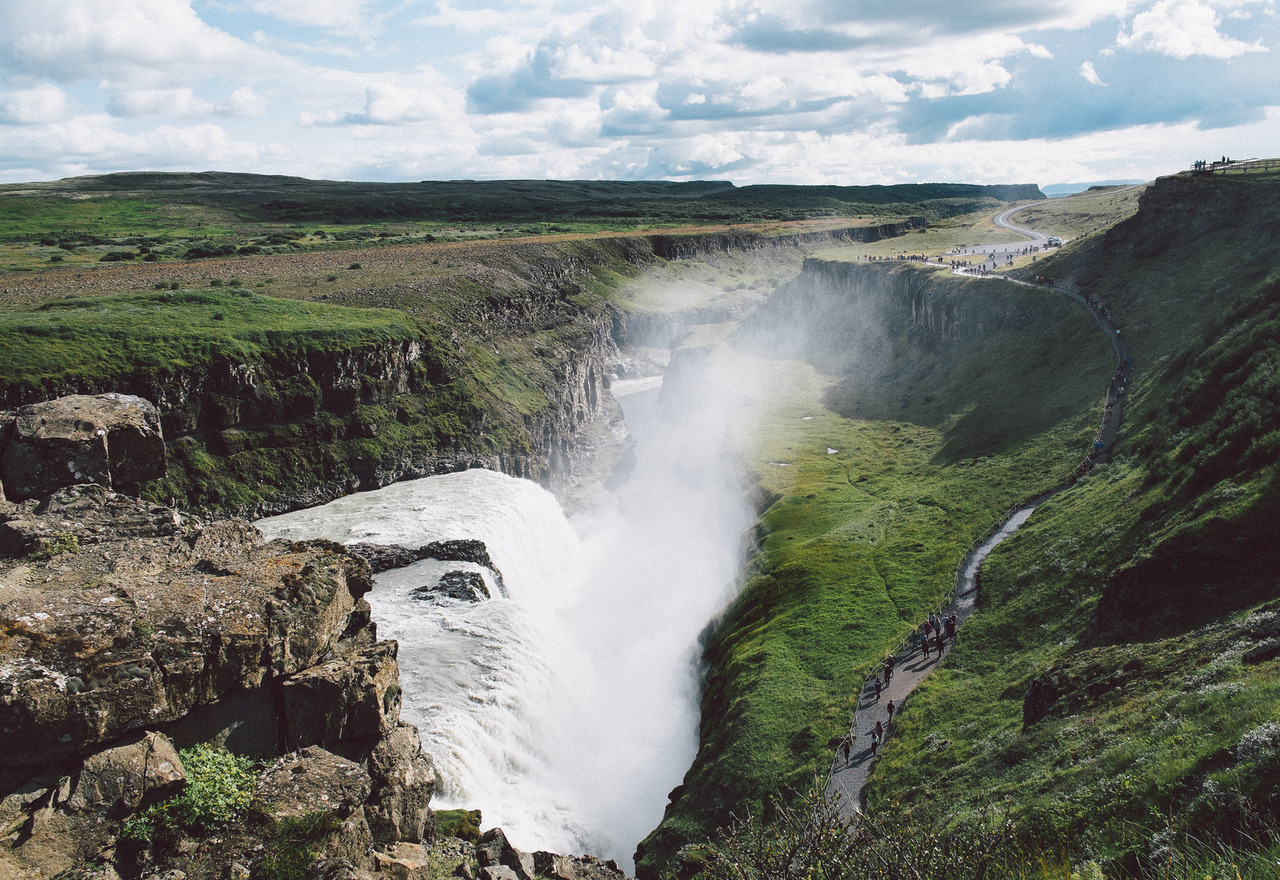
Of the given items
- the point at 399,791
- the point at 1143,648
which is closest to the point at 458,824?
the point at 399,791

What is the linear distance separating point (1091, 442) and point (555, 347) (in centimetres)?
6722

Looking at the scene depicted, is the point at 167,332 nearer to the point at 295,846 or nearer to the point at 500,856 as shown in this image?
the point at 500,856

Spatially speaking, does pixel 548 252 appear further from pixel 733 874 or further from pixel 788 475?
pixel 733 874

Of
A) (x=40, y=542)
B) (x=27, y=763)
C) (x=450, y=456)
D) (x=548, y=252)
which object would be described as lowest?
(x=450, y=456)

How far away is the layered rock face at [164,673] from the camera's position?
57.3 feet

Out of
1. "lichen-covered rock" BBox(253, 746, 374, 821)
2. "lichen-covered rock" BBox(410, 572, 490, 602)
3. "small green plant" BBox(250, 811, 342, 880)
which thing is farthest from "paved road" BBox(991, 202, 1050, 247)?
"small green plant" BBox(250, 811, 342, 880)

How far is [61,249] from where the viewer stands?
114125mm

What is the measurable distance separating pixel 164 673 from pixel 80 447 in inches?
511

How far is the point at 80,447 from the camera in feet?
91.0

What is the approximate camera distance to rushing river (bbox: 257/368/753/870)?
38.0m

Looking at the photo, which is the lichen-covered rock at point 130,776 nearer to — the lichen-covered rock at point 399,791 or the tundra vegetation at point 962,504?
the lichen-covered rock at point 399,791

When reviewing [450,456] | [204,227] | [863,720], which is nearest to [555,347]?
[450,456]

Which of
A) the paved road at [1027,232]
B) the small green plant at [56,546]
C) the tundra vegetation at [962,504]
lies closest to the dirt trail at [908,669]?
the tundra vegetation at [962,504]

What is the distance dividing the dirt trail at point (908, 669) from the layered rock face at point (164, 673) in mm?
14281
